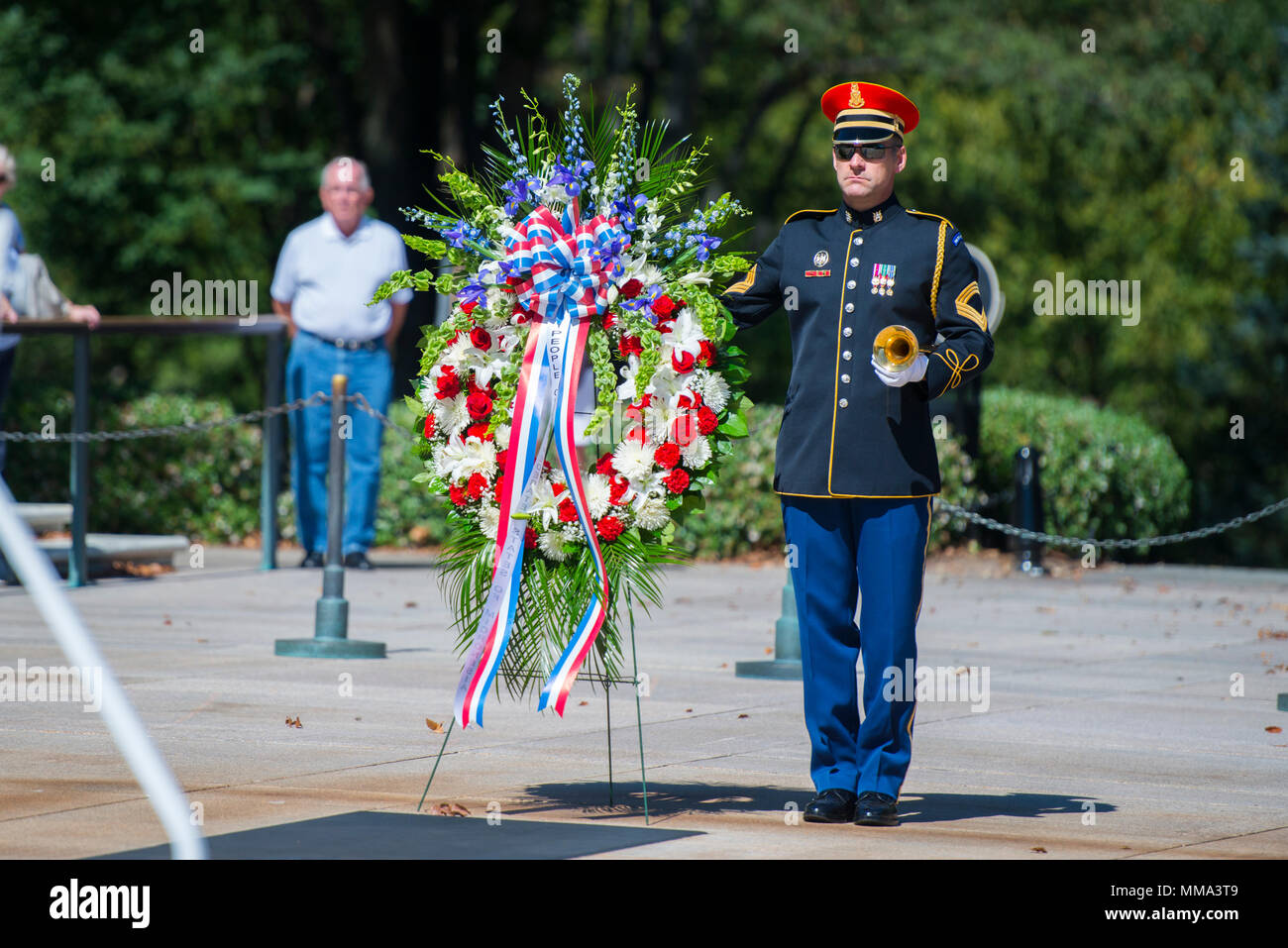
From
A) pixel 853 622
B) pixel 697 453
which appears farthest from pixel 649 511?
pixel 853 622

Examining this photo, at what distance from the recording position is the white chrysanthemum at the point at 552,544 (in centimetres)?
629

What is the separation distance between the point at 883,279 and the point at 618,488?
1.05m

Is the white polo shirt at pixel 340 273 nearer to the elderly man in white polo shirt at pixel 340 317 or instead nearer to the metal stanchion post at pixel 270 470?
the elderly man in white polo shirt at pixel 340 317

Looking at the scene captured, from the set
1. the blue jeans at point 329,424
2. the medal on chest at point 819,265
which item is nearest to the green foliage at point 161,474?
the blue jeans at point 329,424

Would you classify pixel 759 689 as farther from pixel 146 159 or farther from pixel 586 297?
pixel 146 159

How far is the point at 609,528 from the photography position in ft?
20.5

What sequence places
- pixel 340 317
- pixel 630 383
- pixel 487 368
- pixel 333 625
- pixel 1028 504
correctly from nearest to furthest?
pixel 630 383 < pixel 487 368 < pixel 333 625 < pixel 340 317 < pixel 1028 504

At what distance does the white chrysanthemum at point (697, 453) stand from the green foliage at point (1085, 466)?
9535 mm

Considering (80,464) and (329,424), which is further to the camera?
(329,424)

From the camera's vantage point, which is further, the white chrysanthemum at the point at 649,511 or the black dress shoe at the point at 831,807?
the white chrysanthemum at the point at 649,511

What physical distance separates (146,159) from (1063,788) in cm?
2271

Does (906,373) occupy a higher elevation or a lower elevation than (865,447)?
higher

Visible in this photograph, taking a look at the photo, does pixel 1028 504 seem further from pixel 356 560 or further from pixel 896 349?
pixel 896 349
